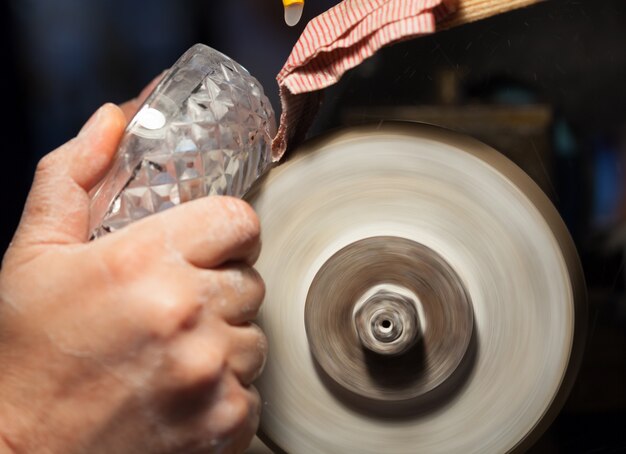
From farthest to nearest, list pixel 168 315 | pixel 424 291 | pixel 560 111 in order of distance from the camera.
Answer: pixel 560 111
pixel 424 291
pixel 168 315

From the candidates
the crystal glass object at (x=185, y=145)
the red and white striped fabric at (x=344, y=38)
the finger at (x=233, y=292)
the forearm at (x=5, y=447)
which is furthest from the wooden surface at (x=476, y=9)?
the forearm at (x=5, y=447)

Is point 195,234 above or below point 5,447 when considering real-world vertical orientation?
above

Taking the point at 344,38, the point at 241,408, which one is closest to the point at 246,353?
the point at 241,408

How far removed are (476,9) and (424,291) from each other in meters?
0.33

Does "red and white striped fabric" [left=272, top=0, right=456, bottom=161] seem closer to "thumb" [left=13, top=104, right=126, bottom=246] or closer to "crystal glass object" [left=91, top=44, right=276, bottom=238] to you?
"crystal glass object" [left=91, top=44, right=276, bottom=238]

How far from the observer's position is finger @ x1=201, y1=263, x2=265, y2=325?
2.22 feet

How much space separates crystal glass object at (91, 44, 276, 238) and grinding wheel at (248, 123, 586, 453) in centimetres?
8

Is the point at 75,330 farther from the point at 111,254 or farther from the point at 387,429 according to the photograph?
the point at 387,429

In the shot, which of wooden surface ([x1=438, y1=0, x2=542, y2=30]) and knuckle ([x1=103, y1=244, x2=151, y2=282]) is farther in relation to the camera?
wooden surface ([x1=438, y1=0, x2=542, y2=30])

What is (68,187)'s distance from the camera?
709 millimetres

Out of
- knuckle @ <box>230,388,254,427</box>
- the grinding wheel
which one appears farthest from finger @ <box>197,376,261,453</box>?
the grinding wheel

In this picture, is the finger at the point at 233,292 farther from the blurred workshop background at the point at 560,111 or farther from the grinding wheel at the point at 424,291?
the blurred workshop background at the point at 560,111

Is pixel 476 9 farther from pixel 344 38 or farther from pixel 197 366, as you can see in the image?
pixel 197 366

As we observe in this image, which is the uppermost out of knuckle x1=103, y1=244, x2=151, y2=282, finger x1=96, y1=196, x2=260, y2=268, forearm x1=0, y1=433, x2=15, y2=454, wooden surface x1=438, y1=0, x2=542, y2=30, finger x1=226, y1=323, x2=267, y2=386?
A: wooden surface x1=438, y1=0, x2=542, y2=30
